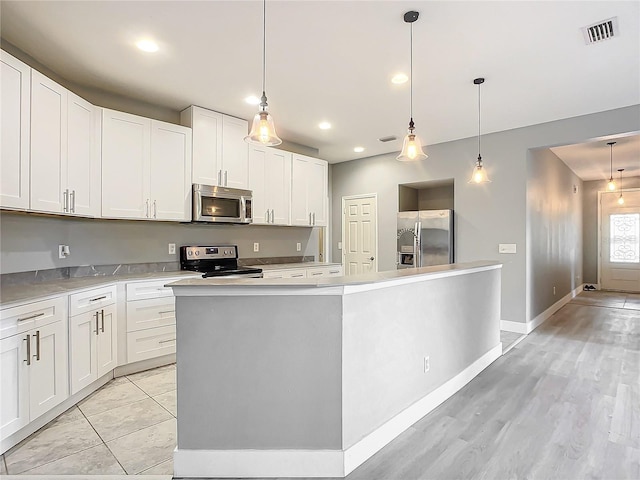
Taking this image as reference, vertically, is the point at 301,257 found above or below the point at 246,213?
below

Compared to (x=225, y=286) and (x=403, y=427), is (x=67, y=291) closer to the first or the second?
(x=225, y=286)

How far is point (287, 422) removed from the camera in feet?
6.04

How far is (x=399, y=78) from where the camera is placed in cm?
326

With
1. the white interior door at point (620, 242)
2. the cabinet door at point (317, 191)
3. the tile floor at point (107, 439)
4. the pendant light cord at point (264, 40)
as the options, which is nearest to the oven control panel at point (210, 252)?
the cabinet door at point (317, 191)

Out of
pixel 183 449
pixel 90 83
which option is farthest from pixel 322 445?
pixel 90 83

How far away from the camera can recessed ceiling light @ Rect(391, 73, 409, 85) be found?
320cm

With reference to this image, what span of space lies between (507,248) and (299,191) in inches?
118

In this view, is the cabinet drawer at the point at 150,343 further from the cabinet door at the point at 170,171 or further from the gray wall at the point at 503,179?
the gray wall at the point at 503,179

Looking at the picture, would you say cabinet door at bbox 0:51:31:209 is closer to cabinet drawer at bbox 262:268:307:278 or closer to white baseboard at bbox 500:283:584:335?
cabinet drawer at bbox 262:268:307:278

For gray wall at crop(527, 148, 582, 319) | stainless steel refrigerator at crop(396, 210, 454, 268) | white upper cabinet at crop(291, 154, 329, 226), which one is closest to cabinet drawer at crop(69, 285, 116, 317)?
white upper cabinet at crop(291, 154, 329, 226)

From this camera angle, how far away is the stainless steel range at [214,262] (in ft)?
12.9

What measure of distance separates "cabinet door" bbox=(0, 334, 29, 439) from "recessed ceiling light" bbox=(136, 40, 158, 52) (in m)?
2.20

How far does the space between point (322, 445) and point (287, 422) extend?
0.73 feet

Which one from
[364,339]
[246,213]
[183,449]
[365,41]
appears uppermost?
Result: [365,41]
